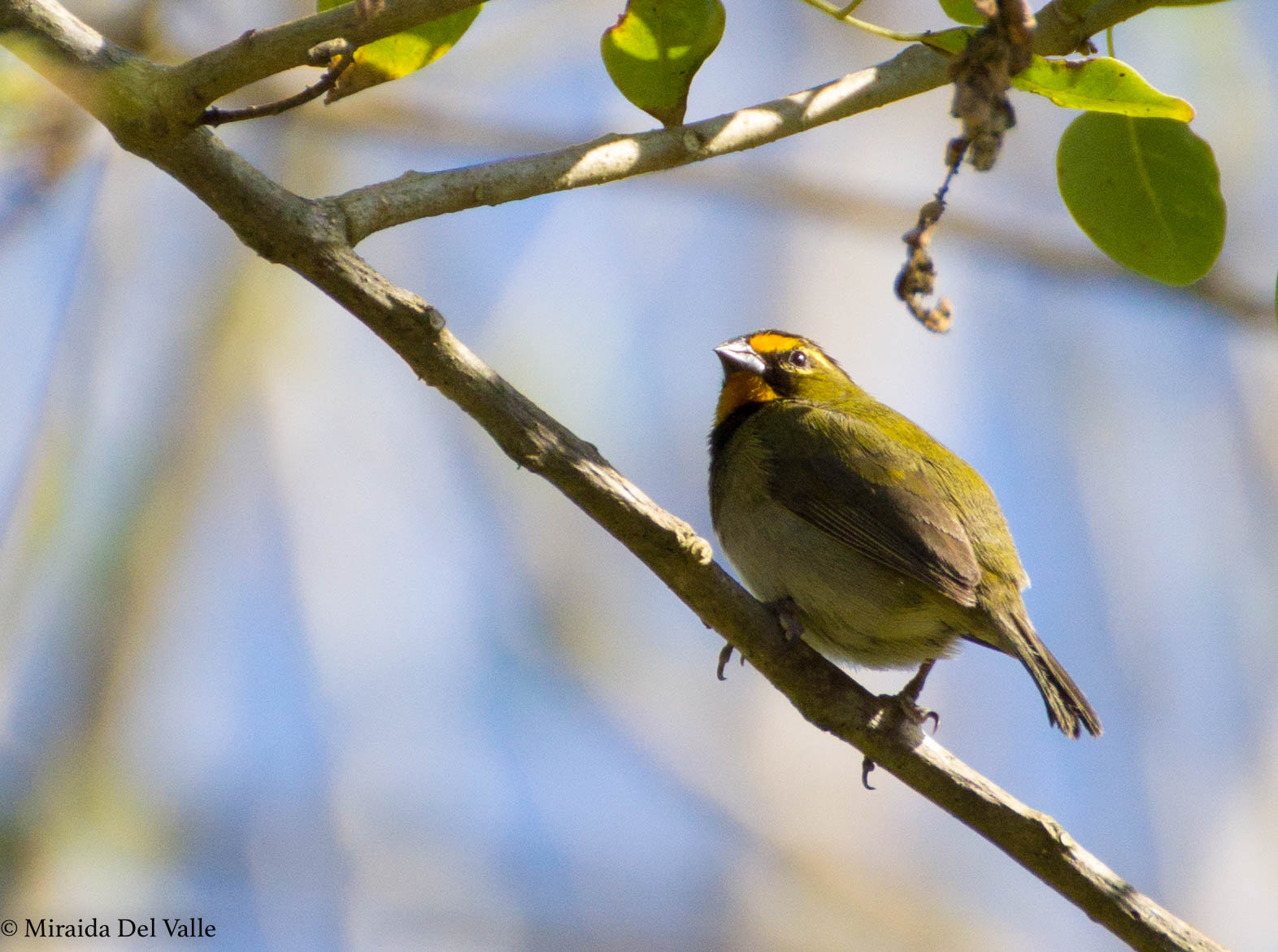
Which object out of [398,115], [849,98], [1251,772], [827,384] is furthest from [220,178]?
[1251,772]

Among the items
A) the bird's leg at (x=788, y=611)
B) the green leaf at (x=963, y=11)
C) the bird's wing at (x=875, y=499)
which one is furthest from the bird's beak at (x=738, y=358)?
the green leaf at (x=963, y=11)

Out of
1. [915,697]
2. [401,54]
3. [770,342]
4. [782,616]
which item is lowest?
[915,697]

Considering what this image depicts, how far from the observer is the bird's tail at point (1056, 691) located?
3.98 metres

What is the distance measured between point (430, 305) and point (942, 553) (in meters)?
2.33

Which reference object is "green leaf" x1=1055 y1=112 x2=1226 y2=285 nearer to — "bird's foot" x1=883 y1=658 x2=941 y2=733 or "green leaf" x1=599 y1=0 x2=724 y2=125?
"green leaf" x1=599 y1=0 x2=724 y2=125

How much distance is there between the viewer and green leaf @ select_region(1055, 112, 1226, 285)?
285 cm

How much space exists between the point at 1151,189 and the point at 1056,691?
1.81 metres

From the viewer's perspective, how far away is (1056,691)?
402 cm

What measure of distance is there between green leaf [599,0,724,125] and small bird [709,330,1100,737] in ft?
6.40

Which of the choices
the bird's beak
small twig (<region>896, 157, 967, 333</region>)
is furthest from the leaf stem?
the bird's beak

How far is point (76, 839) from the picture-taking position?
8094 millimetres

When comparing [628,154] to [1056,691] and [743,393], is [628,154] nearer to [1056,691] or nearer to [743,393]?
[1056,691]

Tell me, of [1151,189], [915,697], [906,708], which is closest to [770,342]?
[915,697]

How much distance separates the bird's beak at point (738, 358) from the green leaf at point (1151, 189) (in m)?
2.92
